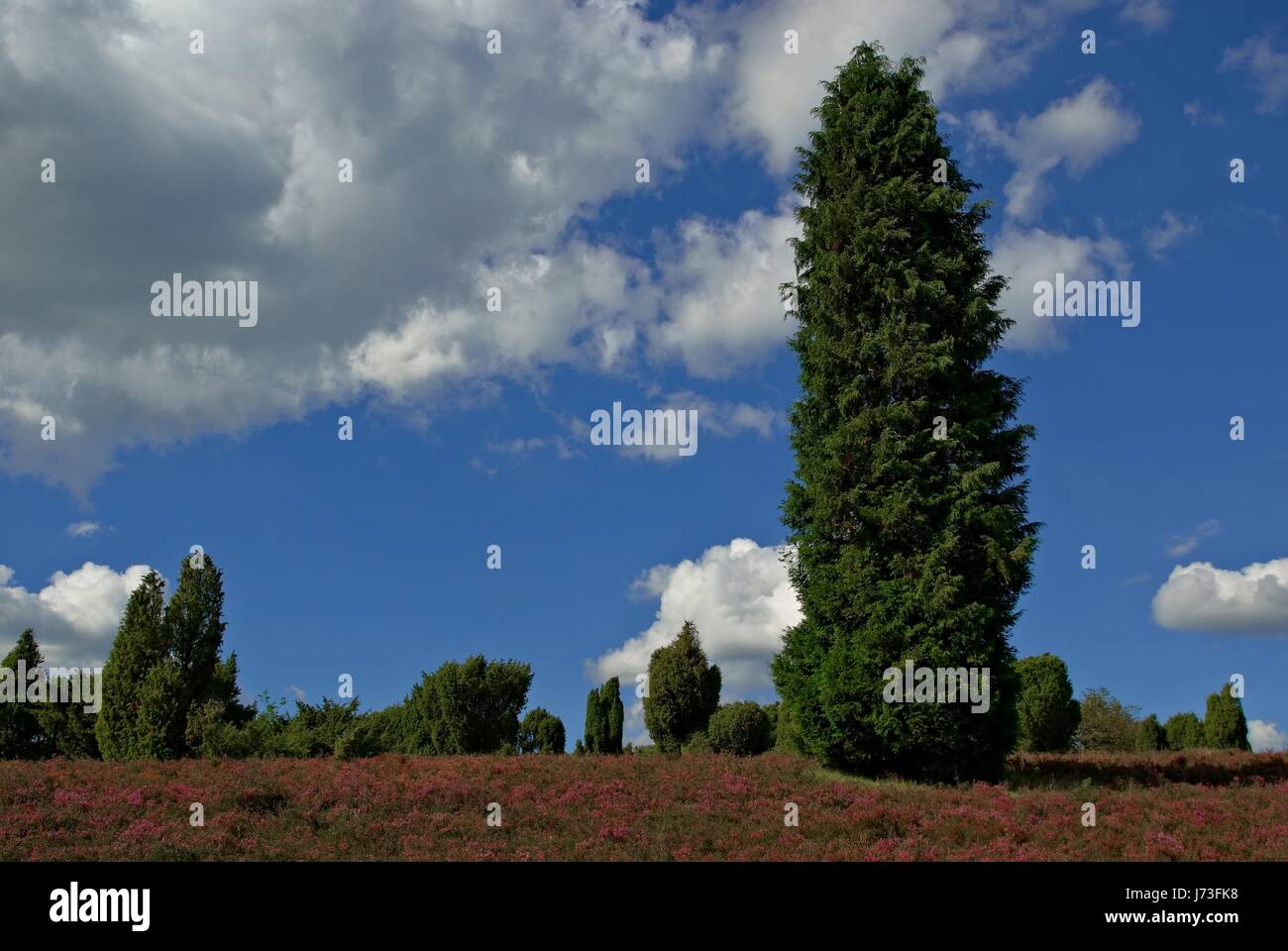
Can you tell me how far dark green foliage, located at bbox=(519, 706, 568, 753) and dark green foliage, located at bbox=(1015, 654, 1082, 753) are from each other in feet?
56.2

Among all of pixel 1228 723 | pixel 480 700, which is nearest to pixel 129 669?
pixel 480 700

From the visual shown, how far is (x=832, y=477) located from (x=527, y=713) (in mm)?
18903

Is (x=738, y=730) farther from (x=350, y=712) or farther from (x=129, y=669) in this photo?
(x=129, y=669)

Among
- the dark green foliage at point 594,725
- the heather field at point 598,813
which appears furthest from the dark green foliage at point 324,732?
the dark green foliage at point 594,725

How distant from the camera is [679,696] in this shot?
30.5 meters

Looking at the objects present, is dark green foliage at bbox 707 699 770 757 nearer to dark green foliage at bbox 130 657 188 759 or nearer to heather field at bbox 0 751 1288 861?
heather field at bbox 0 751 1288 861

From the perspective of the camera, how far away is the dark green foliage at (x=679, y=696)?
3048cm

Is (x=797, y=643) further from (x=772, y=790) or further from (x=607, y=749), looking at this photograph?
(x=607, y=749)

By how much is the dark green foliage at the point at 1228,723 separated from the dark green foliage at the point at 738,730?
19928mm

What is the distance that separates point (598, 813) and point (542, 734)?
18206mm

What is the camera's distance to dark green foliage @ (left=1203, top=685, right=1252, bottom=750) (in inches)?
1417

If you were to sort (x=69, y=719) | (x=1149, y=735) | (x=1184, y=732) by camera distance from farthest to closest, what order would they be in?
(x=1184, y=732), (x=1149, y=735), (x=69, y=719)
